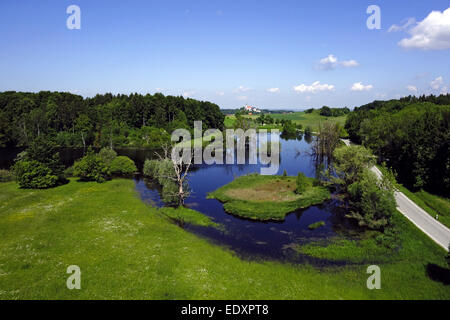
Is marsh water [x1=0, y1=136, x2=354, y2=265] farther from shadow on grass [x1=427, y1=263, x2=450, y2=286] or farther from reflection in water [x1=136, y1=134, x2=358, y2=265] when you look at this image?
shadow on grass [x1=427, y1=263, x2=450, y2=286]

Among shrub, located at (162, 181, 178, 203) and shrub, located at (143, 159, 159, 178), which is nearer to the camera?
shrub, located at (162, 181, 178, 203)

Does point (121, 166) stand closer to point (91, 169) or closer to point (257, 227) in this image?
point (91, 169)

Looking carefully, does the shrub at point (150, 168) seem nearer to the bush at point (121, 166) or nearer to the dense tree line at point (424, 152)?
the bush at point (121, 166)

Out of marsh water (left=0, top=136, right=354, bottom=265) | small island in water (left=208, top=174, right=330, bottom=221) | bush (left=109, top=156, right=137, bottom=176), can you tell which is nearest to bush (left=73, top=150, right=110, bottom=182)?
bush (left=109, top=156, right=137, bottom=176)

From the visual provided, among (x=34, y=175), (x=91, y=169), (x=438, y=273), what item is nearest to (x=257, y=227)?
(x=438, y=273)

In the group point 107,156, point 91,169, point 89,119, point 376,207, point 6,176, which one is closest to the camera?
point 376,207

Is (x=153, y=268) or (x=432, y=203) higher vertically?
(x=432, y=203)
